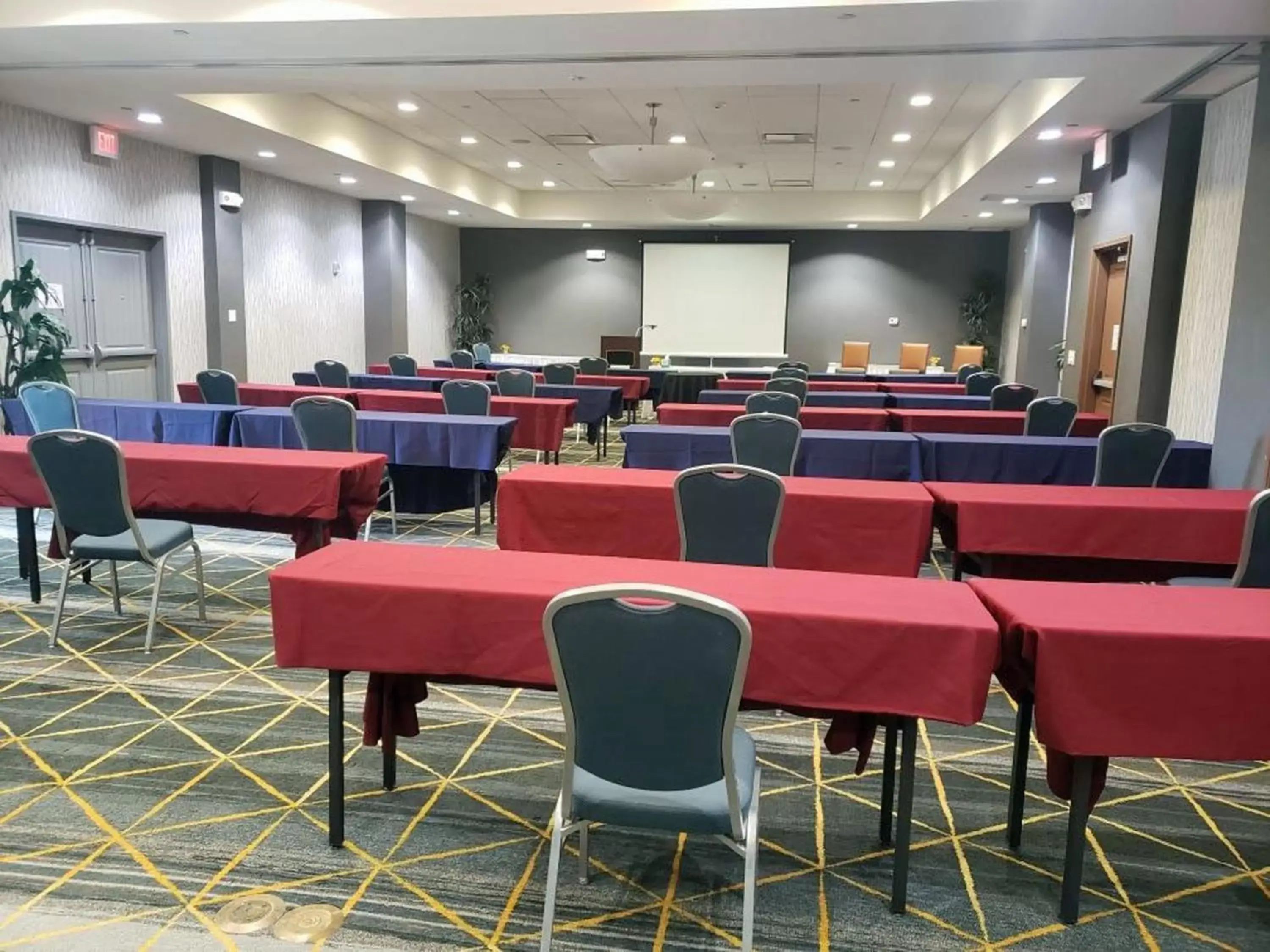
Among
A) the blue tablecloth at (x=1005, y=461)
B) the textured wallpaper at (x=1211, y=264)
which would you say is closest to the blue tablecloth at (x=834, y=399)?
the textured wallpaper at (x=1211, y=264)

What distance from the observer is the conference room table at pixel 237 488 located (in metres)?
4.47

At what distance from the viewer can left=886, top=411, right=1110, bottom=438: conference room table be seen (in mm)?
7555

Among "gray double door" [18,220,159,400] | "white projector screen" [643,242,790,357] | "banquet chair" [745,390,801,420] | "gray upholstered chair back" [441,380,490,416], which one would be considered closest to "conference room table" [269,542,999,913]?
"banquet chair" [745,390,801,420]

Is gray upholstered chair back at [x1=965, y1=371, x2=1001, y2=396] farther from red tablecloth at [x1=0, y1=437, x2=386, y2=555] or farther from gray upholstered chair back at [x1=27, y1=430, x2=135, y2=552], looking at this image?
gray upholstered chair back at [x1=27, y1=430, x2=135, y2=552]

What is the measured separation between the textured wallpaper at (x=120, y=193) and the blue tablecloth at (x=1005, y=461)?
831 cm

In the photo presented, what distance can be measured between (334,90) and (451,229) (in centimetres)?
1092

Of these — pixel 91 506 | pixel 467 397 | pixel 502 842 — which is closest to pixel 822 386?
pixel 467 397

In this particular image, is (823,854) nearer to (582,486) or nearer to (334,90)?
(582,486)

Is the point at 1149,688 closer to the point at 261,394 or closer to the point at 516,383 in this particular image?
the point at 516,383

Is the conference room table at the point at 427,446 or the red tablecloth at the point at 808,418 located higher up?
the red tablecloth at the point at 808,418

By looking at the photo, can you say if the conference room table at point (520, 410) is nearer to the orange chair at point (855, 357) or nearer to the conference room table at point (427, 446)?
the conference room table at point (427, 446)

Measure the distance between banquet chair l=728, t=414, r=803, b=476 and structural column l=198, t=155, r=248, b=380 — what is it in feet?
27.4

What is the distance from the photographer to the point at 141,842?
8.91 feet

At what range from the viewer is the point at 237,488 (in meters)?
4.50
